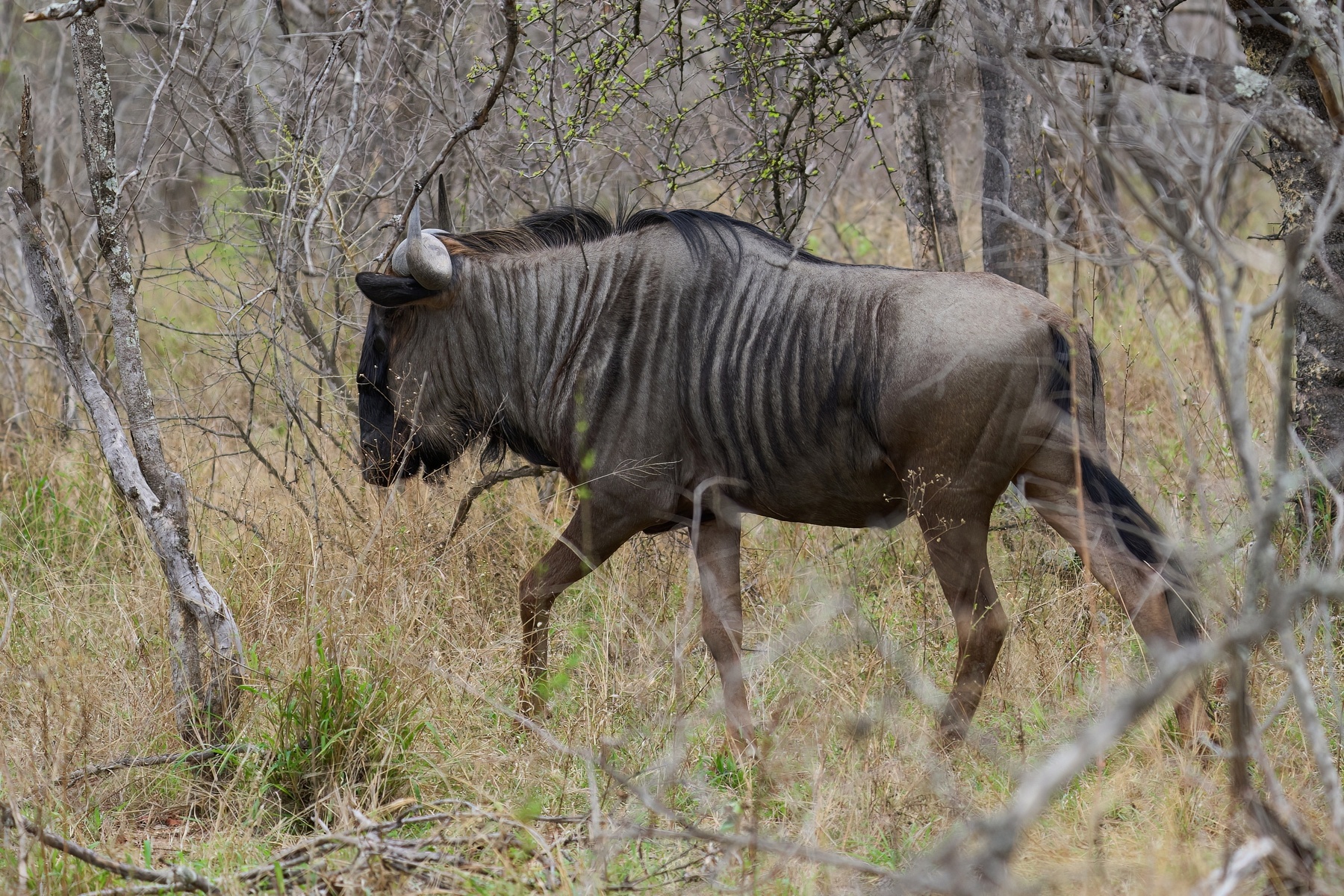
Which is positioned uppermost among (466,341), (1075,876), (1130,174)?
(1130,174)

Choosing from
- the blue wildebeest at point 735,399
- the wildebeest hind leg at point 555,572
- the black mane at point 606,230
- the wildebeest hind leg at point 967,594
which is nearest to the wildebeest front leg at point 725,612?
the blue wildebeest at point 735,399

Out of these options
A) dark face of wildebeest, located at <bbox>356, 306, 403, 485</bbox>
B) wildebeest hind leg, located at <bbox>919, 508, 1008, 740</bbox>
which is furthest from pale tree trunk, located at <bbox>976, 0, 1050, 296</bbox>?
dark face of wildebeest, located at <bbox>356, 306, 403, 485</bbox>

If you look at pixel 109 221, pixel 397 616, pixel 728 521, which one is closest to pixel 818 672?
pixel 728 521

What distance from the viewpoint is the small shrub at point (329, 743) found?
3.57 meters

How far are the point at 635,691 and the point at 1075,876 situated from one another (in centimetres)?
186

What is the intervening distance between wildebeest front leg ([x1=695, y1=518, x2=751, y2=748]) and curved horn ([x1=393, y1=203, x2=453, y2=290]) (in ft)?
4.38

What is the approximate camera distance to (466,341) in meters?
4.71

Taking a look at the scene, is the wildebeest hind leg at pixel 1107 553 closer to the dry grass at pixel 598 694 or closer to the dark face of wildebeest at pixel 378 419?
the dry grass at pixel 598 694

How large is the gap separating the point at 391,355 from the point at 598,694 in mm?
1670

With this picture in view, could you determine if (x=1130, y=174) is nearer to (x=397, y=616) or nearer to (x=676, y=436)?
(x=676, y=436)

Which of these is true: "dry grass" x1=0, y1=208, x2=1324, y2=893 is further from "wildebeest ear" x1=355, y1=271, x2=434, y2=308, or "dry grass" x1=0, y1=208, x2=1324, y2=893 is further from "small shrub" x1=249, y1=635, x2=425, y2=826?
"wildebeest ear" x1=355, y1=271, x2=434, y2=308

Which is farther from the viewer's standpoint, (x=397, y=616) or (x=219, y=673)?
(x=397, y=616)

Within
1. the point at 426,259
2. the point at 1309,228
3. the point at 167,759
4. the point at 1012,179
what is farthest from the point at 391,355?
the point at 1309,228

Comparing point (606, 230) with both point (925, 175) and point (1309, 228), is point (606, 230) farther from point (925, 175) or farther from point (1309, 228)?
point (1309, 228)
